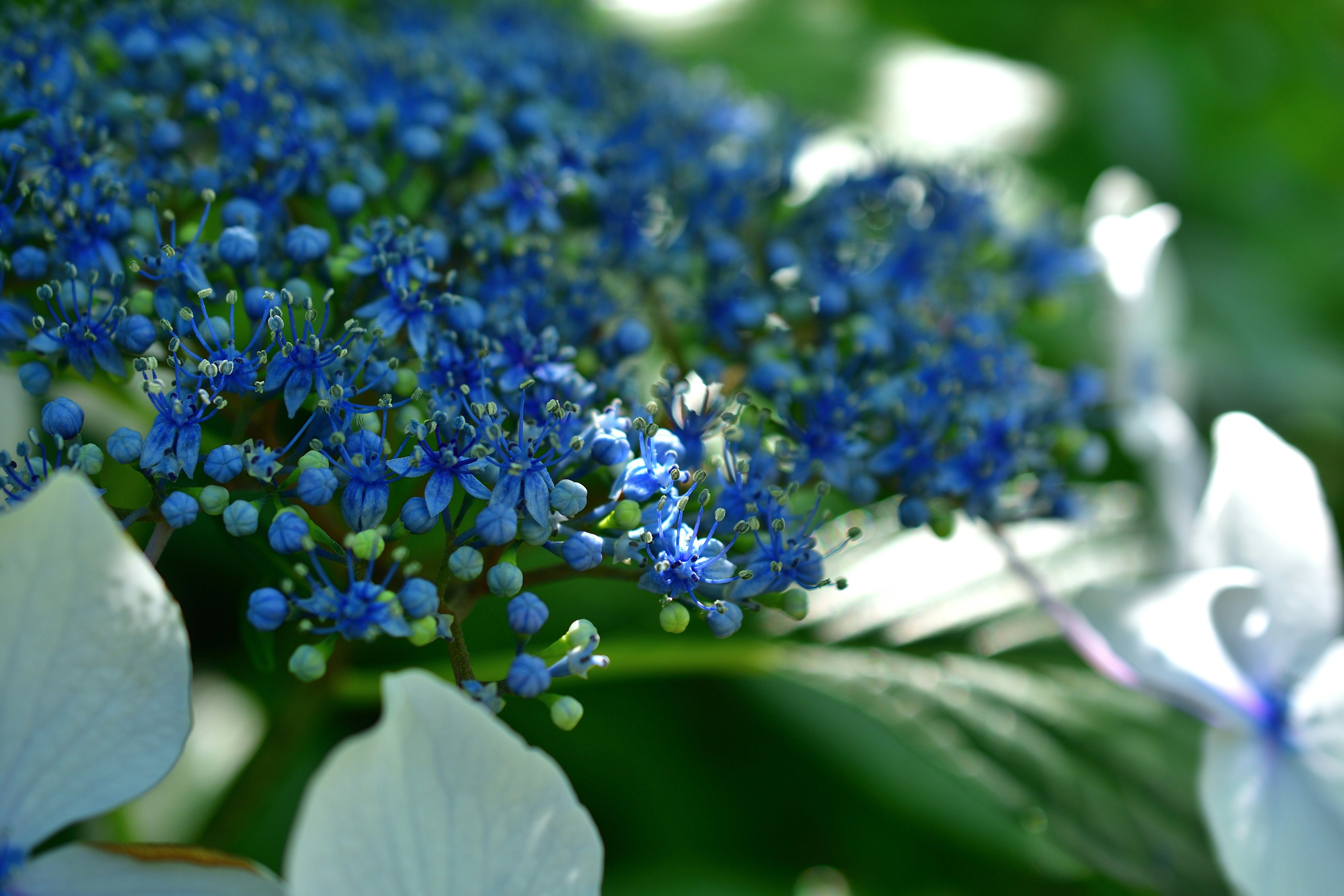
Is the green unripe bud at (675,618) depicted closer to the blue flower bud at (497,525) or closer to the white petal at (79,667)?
the blue flower bud at (497,525)

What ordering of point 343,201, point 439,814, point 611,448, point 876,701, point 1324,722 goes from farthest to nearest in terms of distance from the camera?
point 876,701
point 1324,722
point 343,201
point 611,448
point 439,814

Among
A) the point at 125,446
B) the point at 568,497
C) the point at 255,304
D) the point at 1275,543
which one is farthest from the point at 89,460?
the point at 1275,543

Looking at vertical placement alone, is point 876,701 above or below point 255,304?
below

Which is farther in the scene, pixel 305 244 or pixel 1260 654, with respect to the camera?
pixel 1260 654

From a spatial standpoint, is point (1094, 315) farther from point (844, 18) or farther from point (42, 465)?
point (42, 465)

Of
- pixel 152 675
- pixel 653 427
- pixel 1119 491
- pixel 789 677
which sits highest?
pixel 653 427

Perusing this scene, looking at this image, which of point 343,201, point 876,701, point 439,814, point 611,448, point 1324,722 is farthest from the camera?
point 876,701

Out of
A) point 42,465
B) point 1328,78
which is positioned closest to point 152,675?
point 42,465

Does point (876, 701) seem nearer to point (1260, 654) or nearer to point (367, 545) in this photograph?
point (1260, 654)
